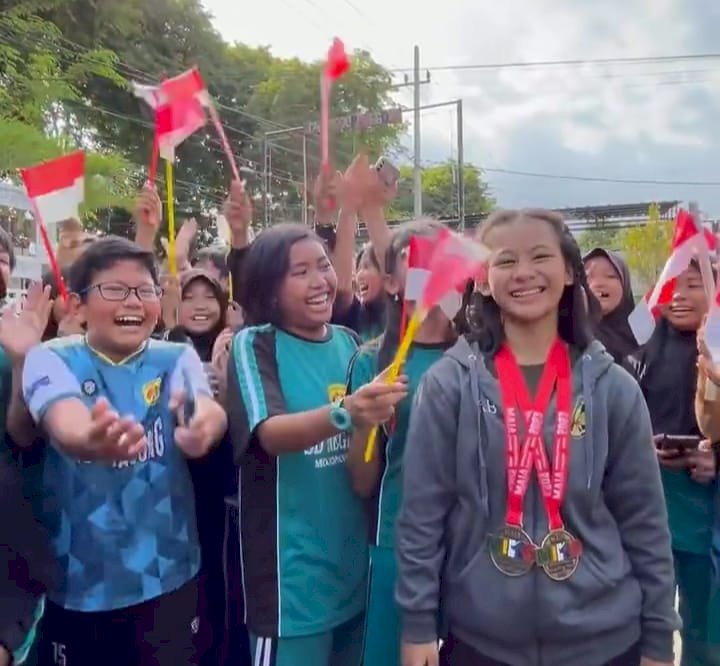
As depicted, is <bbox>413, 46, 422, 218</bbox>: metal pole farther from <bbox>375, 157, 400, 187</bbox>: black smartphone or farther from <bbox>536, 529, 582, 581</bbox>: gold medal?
<bbox>536, 529, 582, 581</bbox>: gold medal

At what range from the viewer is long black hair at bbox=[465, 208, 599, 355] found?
211 cm

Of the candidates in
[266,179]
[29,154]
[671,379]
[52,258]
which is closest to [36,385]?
[52,258]

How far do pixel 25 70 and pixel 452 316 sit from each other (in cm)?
1491

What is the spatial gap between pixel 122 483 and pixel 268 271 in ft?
2.31

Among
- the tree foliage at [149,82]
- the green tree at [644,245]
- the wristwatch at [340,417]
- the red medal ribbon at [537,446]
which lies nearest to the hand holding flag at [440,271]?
the wristwatch at [340,417]

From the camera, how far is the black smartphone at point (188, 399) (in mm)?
2225

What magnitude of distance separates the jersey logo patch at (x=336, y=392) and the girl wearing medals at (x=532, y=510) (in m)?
0.37

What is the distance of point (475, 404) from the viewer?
6.52 ft

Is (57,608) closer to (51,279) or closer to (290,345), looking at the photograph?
(290,345)

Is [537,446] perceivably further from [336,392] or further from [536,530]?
[336,392]

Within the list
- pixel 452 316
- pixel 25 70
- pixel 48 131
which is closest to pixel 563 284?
pixel 452 316

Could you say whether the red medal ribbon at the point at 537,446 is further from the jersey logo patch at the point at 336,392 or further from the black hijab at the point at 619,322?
the black hijab at the point at 619,322

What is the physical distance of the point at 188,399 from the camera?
227cm

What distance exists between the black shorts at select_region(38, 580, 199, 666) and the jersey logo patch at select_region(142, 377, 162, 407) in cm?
51
